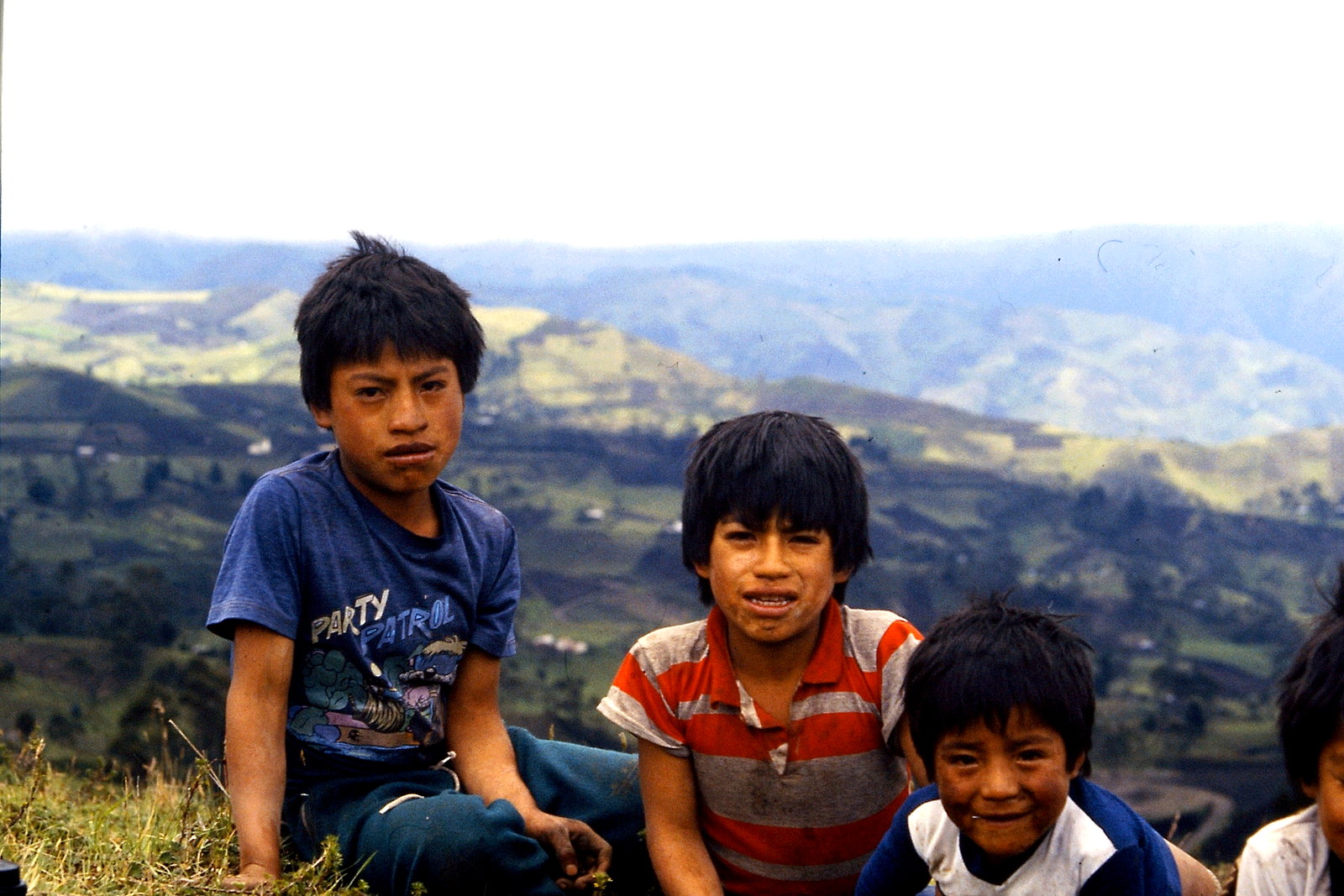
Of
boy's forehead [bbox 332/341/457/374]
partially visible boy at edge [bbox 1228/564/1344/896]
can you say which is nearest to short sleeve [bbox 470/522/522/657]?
boy's forehead [bbox 332/341/457/374]

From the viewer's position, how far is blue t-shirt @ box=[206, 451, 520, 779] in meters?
3.32

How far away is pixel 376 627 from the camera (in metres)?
3.45

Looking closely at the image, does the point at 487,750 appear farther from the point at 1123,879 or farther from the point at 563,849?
the point at 1123,879

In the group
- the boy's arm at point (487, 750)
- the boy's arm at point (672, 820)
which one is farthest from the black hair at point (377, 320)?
the boy's arm at point (672, 820)

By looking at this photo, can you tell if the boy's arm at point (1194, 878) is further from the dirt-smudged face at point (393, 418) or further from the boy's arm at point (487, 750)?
the dirt-smudged face at point (393, 418)

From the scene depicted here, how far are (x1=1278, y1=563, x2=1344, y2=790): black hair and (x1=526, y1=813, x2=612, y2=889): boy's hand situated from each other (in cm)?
181

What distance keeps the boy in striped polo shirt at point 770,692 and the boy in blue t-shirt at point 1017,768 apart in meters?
0.48

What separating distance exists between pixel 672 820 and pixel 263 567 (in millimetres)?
1270

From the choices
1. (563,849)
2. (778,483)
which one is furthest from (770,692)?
(563,849)

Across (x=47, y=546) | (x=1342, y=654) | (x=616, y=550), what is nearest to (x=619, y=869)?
(x=1342, y=654)

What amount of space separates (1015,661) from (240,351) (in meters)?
49.7

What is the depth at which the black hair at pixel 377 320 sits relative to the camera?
135 inches

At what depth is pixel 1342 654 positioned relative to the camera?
2.37 metres

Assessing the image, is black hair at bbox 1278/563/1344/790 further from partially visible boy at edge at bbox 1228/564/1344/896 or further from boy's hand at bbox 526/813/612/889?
boy's hand at bbox 526/813/612/889
